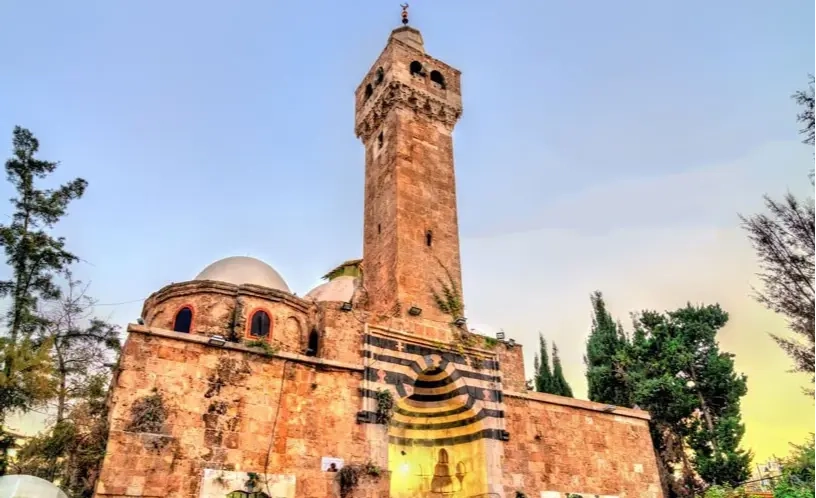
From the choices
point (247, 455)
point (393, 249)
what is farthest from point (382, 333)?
point (247, 455)

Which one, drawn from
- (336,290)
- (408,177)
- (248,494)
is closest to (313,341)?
(336,290)

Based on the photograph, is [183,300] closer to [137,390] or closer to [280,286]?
[280,286]

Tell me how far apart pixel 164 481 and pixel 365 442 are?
452 cm

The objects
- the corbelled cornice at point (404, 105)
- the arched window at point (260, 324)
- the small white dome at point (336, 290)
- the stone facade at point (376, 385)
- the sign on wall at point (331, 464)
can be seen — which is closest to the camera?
the stone facade at point (376, 385)

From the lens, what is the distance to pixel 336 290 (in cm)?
2100

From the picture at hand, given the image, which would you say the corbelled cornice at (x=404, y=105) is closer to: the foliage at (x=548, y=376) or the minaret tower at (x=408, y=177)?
the minaret tower at (x=408, y=177)

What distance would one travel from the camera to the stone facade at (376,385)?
11.8 metres

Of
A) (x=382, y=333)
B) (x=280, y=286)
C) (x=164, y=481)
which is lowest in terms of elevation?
(x=164, y=481)

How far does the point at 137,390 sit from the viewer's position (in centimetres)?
1162

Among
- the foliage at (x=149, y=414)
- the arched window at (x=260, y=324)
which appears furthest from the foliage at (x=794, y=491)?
the foliage at (x=149, y=414)

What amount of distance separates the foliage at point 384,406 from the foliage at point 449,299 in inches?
133

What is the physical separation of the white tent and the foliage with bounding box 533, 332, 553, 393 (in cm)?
2815

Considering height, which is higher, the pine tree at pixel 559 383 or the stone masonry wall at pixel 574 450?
the pine tree at pixel 559 383

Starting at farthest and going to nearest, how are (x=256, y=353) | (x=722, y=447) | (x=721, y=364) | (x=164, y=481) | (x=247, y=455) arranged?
(x=721, y=364), (x=722, y=447), (x=256, y=353), (x=247, y=455), (x=164, y=481)
